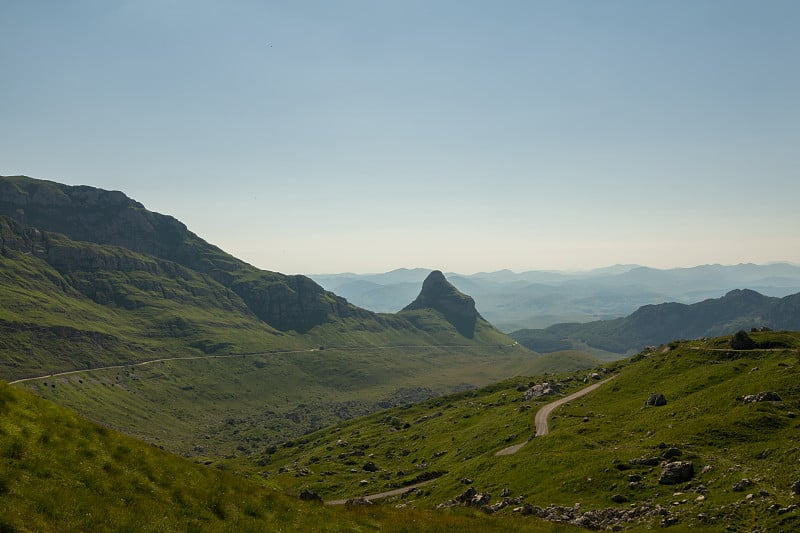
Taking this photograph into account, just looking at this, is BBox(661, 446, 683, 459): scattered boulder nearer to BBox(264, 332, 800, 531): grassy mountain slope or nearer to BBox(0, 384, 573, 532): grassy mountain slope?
BBox(264, 332, 800, 531): grassy mountain slope

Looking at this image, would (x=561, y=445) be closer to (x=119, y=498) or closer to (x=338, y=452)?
(x=119, y=498)

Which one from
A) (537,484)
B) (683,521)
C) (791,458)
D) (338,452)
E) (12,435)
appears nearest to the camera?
(12,435)

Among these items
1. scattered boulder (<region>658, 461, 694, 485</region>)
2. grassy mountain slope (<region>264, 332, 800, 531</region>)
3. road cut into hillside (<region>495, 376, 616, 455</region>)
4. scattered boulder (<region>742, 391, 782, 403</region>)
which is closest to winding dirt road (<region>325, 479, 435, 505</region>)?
grassy mountain slope (<region>264, 332, 800, 531</region>)

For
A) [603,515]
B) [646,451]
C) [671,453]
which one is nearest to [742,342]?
[646,451]

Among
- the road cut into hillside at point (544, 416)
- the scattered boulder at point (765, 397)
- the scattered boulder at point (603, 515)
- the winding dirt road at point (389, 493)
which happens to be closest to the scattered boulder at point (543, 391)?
the road cut into hillside at point (544, 416)

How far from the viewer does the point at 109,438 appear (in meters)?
27.2

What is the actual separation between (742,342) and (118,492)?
122 m

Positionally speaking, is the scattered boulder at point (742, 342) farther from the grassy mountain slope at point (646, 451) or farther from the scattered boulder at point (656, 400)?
the scattered boulder at point (656, 400)

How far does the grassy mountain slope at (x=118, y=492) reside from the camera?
19547 millimetres

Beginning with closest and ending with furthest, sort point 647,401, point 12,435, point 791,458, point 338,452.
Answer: point 12,435
point 791,458
point 647,401
point 338,452

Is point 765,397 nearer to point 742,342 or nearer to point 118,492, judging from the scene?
point 742,342

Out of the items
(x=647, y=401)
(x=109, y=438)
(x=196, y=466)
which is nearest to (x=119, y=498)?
(x=109, y=438)

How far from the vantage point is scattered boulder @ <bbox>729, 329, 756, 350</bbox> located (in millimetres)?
99500

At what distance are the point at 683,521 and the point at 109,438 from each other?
4744 centimetres
